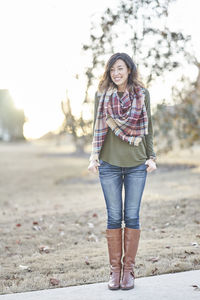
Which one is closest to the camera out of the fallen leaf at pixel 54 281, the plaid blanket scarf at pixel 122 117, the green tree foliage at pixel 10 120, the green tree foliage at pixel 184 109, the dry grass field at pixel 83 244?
the plaid blanket scarf at pixel 122 117

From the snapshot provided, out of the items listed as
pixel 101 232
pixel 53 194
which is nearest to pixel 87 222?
pixel 101 232

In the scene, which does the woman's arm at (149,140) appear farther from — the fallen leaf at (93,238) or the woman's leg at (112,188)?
the fallen leaf at (93,238)

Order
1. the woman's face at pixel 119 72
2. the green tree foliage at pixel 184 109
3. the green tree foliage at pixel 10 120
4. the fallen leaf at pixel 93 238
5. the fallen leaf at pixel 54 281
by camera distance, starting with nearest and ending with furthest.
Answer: the woman's face at pixel 119 72, the fallen leaf at pixel 54 281, the fallen leaf at pixel 93 238, the green tree foliage at pixel 184 109, the green tree foliage at pixel 10 120

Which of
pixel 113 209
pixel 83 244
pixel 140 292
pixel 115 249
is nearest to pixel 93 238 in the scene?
pixel 83 244

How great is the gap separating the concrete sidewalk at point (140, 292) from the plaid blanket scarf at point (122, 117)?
3.52 ft

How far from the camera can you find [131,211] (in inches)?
143

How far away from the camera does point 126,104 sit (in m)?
3.54

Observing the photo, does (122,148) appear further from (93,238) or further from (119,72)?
(93,238)

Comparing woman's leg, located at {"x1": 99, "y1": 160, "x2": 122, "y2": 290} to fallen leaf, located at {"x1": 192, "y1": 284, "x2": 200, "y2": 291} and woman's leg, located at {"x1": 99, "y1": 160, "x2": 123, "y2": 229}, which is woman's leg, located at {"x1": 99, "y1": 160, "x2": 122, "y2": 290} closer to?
woman's leg, located at {"x1": 99, "y1": 160, "x2": 123, "y2": 229}

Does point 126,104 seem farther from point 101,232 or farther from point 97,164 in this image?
point 101,232

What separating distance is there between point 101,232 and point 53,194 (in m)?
7.52

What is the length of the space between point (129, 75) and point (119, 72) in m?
0.11

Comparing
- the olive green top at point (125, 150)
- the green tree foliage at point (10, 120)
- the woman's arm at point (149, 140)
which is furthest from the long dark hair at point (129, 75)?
the green tree foliage at point (10, 120)

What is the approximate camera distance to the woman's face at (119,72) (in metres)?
3.63
